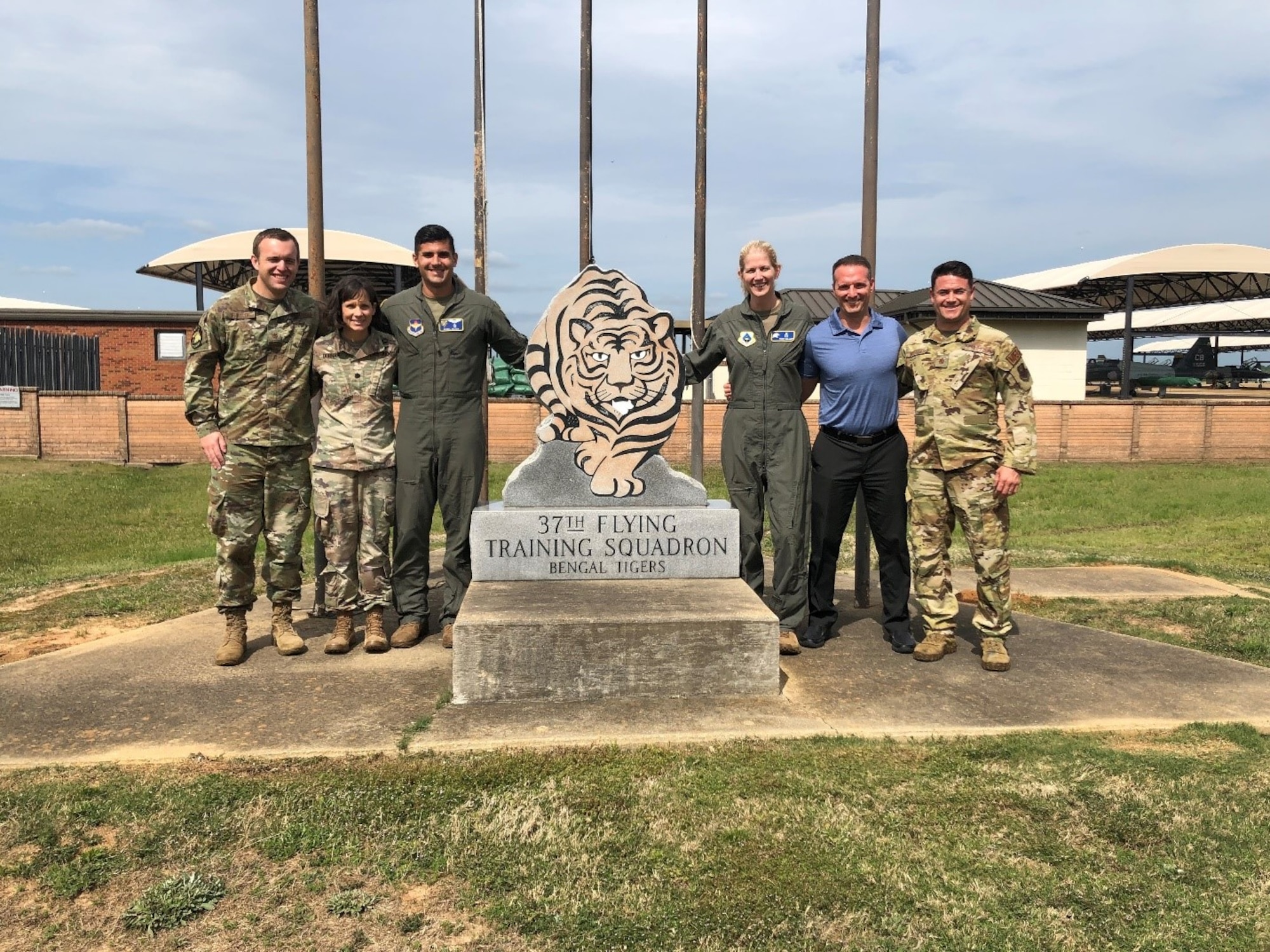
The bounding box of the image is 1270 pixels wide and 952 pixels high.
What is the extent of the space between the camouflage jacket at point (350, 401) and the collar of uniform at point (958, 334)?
2.67 metres

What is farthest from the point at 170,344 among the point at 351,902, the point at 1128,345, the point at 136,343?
the point at 1128,345

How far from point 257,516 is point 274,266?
3.92 feet

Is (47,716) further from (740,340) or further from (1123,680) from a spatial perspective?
(1123,680)

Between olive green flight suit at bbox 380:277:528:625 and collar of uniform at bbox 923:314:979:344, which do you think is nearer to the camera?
collar of uniform at bbox 923:314:979:344

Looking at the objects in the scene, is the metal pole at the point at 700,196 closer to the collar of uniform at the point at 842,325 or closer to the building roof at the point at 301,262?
the collar of uniform at the point at 842,325

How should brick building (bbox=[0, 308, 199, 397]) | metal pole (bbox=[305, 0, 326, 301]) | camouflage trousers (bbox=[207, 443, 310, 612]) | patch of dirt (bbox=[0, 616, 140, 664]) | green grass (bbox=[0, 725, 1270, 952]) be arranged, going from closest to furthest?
1. green grass (bbox=[0, 725, 1270, 952])
2. camouflage trousers (bbox=[207, 443, 310, 612])
3. patch of dirt (bbox=[0, 616, 140, 664])
4. metal pole (bbox=[305, 0, 326, 301])
5. brick building (bbox=[0, 308, 199, 397])

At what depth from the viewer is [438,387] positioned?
15.4 ft

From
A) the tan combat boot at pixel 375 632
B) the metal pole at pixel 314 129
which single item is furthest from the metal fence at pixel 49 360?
the tan combat boot at pixel 375 632

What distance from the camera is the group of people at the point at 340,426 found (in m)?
4.50

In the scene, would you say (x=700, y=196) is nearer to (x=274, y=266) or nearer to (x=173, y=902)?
(x=274, y=266)

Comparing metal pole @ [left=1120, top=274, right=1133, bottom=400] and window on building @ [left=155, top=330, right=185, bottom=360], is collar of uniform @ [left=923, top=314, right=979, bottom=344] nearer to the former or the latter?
window on building @ [left=155, top=330, right=185, bottom=360]

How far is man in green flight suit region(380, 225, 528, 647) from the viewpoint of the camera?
15.4 ft

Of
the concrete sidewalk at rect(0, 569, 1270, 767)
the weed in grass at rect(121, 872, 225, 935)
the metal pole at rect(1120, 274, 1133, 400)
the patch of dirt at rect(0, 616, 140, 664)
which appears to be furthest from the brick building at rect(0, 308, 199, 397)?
the metal pole at rect(1120, 274, 1133, 400)

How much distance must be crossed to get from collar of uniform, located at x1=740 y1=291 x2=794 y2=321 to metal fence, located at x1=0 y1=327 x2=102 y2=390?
77.5ft
